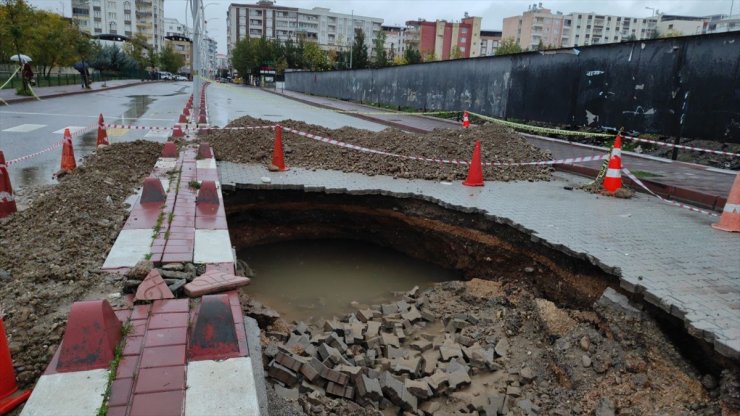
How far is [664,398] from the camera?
346cm

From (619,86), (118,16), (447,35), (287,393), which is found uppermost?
(447,35)

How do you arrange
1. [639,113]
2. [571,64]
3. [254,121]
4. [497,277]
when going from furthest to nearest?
[571,64] < [639,113] < [254,121] < [497,277]

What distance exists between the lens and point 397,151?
9305 millimetres

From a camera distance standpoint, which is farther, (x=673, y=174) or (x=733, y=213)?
(x=673, y=174)

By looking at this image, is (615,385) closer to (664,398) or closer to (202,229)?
(664,398)

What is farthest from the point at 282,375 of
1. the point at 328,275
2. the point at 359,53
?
the point at 359,53

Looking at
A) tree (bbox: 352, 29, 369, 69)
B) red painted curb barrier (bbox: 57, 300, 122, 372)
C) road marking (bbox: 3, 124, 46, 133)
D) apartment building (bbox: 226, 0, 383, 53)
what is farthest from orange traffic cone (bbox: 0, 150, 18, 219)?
apartment building (bbox: 226, 0, 383, 53)

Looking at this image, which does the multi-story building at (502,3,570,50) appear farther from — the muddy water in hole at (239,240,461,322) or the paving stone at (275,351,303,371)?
the paving stone at (275,351,303,371)

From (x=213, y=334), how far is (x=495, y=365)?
2.68 metres

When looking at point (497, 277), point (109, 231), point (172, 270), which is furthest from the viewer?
point (497, 277)

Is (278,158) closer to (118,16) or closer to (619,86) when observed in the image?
(619,86)

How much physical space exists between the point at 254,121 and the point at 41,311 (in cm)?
863

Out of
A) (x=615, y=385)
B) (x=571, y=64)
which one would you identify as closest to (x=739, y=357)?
(x=615, y=385)

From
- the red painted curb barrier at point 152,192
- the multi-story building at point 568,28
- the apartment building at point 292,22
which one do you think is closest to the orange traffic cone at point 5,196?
the red painted curb barrier at point 152,192
